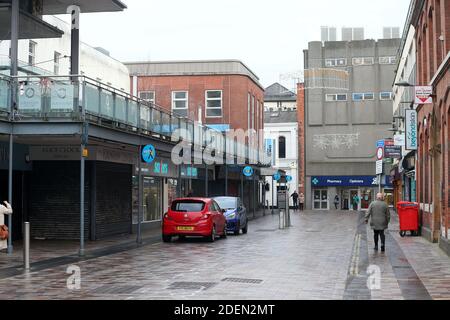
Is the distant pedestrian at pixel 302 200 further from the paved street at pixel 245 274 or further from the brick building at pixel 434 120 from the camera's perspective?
the paved street at pixel 245 274

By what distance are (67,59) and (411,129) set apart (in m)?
17.6

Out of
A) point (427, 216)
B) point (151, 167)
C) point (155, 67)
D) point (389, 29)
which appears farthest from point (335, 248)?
point (389, 29)

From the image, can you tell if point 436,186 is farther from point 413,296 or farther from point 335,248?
point 413,296

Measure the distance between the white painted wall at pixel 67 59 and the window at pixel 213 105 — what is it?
860cm

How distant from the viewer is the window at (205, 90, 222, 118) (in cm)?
4819

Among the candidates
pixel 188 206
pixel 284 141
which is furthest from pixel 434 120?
pixel 284 141

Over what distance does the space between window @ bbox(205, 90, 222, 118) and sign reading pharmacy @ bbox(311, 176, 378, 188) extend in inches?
596

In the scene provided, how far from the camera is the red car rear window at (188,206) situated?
21.5m

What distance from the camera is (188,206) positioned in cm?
2161

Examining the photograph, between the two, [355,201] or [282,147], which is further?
[282,147]

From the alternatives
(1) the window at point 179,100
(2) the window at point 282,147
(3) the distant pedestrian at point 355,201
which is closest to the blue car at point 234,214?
(1) the window at point 179,100
